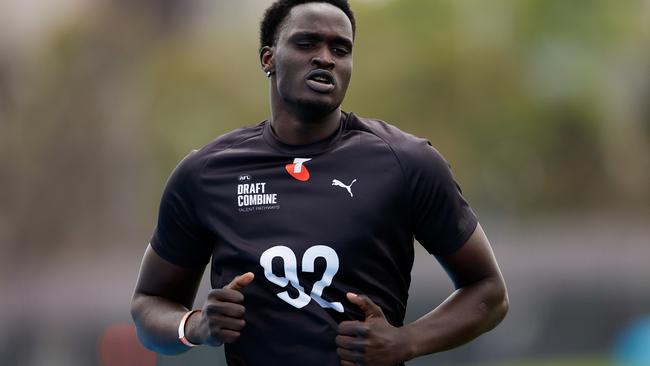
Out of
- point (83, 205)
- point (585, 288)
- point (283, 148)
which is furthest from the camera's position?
point (83, 205)

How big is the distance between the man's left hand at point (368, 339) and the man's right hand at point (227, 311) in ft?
1.04

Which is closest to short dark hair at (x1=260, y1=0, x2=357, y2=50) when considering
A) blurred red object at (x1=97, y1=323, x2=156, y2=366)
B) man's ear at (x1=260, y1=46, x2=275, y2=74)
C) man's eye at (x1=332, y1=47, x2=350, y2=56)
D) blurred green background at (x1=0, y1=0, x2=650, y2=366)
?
man's ear at (x1=260, y1=46, x2=275, y2=74)

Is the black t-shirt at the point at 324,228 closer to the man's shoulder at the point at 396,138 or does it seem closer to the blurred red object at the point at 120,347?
the man's shoulder at the point at 396,138

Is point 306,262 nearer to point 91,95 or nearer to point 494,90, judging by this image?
point 91,95

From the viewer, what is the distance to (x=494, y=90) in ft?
75.4

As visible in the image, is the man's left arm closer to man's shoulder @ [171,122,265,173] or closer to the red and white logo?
the red and white logo

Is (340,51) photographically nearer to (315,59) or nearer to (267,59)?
(315,59)

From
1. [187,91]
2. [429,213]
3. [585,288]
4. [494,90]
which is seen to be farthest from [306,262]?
[494,90]

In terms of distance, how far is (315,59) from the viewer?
3.66 m

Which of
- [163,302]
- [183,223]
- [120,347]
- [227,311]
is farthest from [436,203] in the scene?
[120,347]

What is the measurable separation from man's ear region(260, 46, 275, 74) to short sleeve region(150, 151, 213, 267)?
1.30 feet

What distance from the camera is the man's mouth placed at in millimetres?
3656

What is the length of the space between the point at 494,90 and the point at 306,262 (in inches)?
781

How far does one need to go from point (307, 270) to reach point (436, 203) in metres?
0.47
